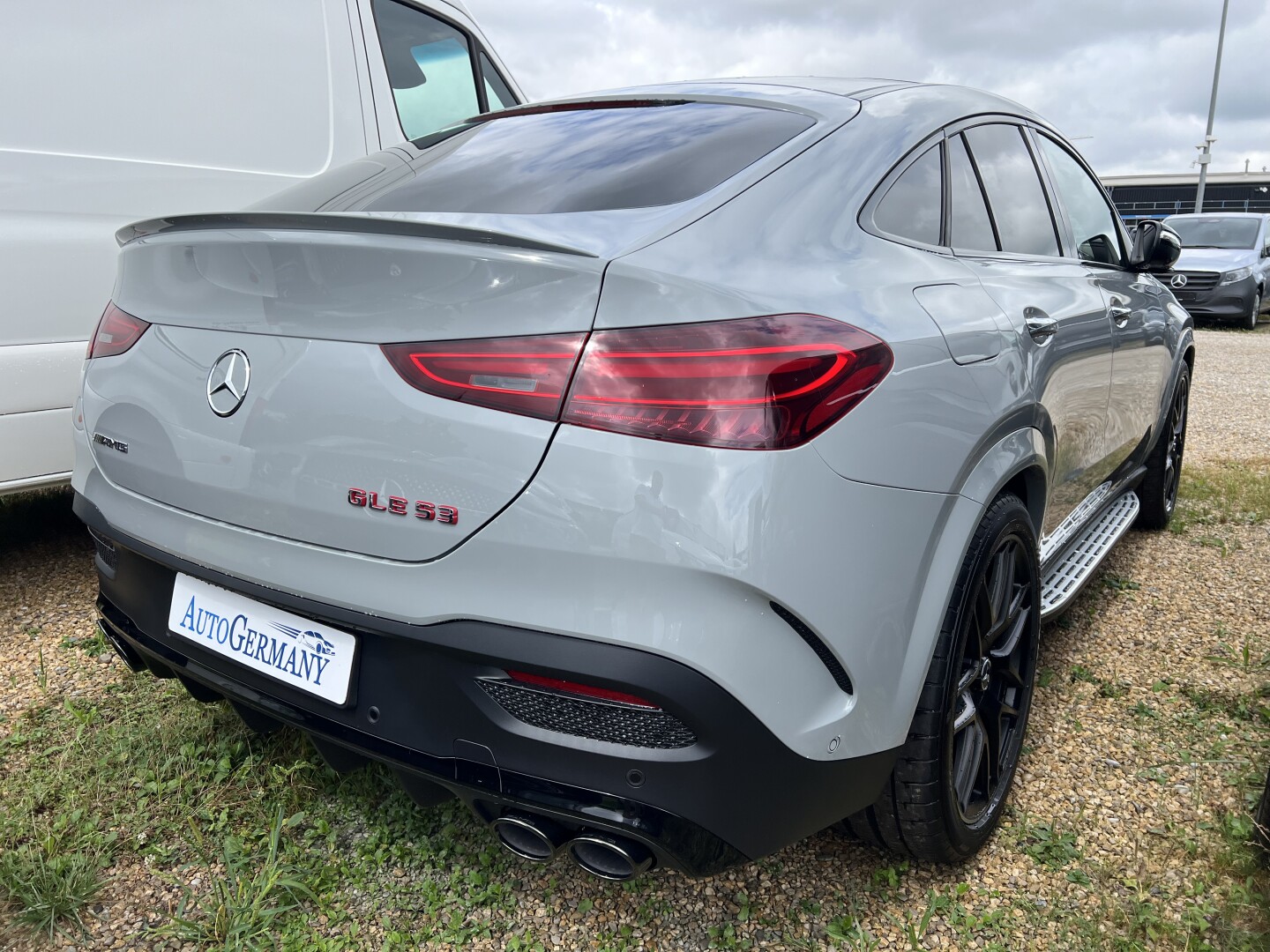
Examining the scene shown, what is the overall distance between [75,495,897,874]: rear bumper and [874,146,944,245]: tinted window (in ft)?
3.20

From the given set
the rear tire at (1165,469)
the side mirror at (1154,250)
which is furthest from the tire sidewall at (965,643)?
the rear tire at (1165,469)

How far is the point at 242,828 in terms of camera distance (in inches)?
81.7

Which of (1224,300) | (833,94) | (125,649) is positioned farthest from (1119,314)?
(1224,300)

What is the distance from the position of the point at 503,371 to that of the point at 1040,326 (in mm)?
1355

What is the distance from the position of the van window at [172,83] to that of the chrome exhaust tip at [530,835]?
2456 millimetres

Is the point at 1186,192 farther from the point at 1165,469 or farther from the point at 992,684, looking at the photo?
the point at 992,684

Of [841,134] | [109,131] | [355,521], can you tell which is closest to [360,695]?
[355,521]

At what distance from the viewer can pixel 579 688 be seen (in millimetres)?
1413

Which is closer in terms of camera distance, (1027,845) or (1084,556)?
(1027,845)

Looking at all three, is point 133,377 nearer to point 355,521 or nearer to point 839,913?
point 355,521

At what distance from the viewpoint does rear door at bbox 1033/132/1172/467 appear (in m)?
2.99

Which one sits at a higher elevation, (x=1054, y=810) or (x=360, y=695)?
(x=360, y=695)

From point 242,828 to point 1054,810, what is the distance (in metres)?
1.81

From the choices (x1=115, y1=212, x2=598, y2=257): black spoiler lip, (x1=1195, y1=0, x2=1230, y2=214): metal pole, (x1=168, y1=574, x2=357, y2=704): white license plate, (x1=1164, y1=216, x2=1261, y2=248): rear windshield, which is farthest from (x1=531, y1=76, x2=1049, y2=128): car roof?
(x1=1195, y1=0, x2=1230, y2=214): metal pole
